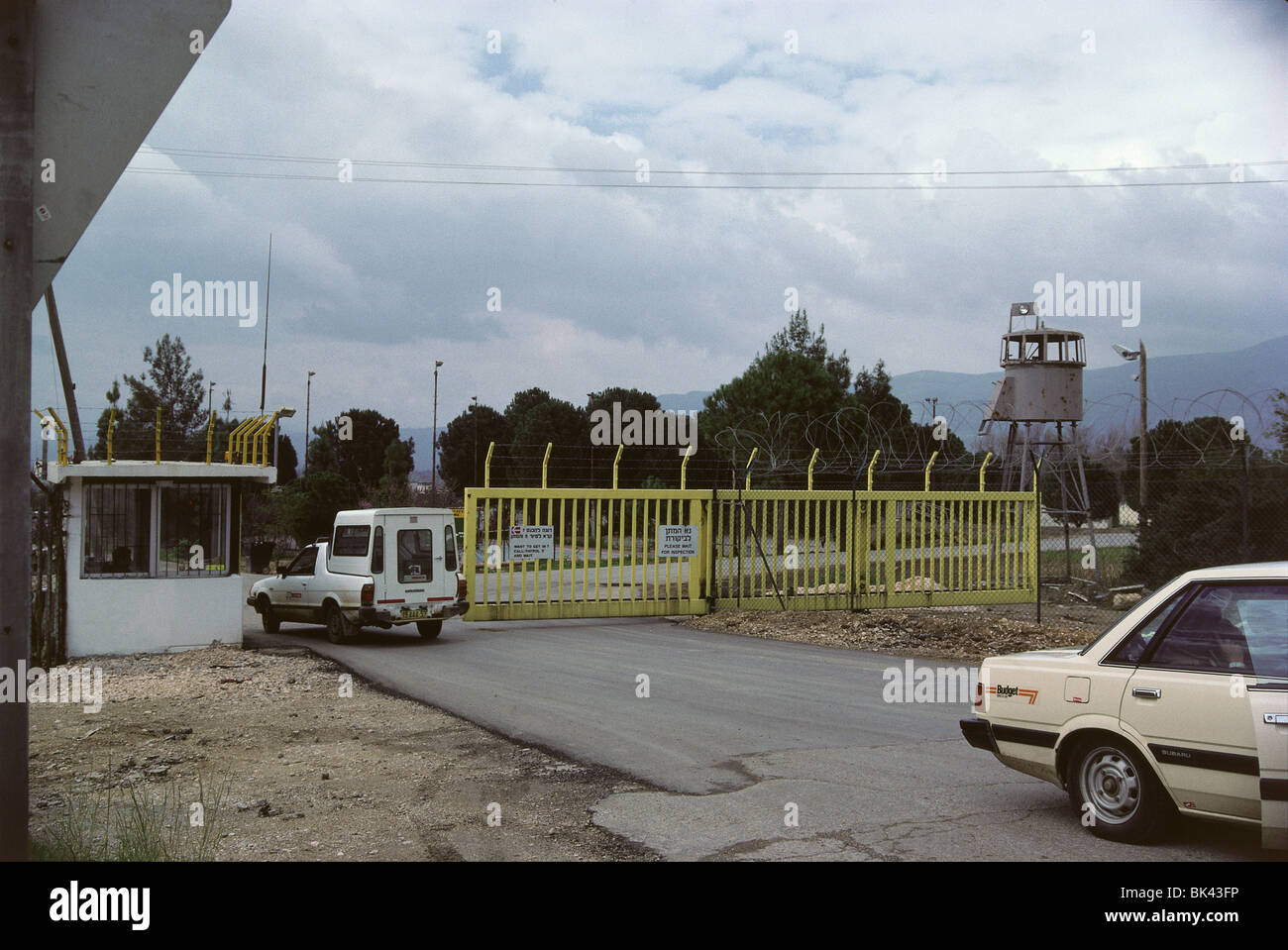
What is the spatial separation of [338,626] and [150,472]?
3.76m

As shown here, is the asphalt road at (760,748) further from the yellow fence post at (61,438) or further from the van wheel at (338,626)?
the yellow fence post at (61,438)

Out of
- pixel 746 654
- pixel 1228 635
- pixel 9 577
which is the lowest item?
pixel 746 654

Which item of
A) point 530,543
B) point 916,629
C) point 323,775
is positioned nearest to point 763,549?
point 916,629

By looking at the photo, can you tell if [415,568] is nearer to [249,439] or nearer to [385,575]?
[385,575]

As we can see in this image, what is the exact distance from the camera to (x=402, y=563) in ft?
56.4

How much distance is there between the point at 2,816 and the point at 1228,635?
5.78m

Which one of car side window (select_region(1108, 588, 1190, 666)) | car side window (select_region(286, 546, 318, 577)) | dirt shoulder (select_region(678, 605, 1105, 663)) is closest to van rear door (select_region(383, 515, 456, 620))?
car side window (select_region(286, 546, 318, 577))

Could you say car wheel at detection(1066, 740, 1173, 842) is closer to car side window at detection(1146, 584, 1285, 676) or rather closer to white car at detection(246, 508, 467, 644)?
car side window at detection(1146, 584, 1285, 676)

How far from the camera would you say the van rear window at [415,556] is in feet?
56.5

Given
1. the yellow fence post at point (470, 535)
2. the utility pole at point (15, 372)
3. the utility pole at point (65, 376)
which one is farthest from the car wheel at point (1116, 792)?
the utility pole at point (65, 376)

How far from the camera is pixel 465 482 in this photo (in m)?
69.4

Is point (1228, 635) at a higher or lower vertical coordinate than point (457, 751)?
higher

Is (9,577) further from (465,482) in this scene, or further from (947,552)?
(465,482)
